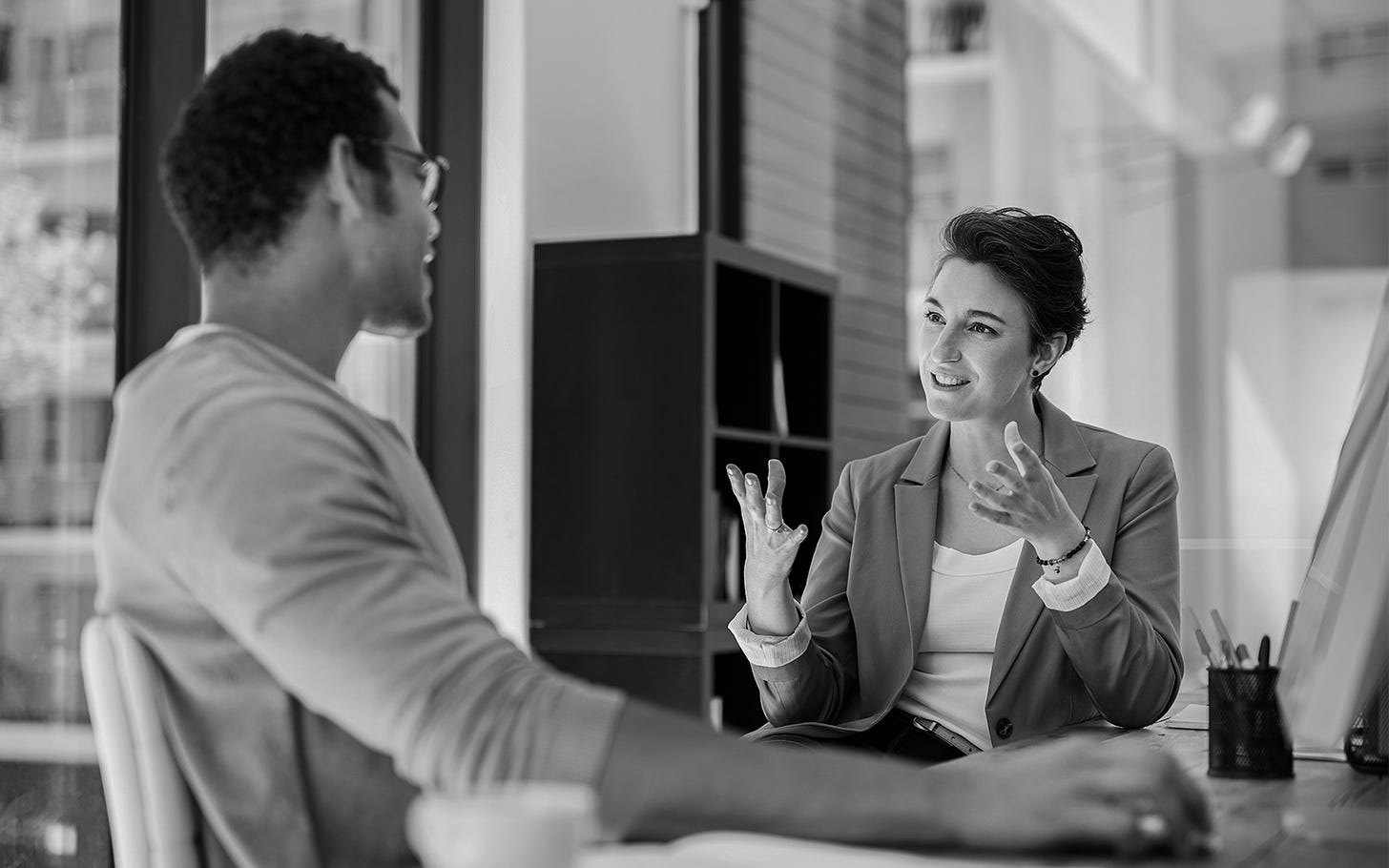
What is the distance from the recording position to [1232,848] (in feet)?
3.65

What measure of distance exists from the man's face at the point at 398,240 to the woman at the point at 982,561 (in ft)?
2.46

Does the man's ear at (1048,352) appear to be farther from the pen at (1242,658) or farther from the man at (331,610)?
the man at (331,610)

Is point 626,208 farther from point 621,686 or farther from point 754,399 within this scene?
point 621,686

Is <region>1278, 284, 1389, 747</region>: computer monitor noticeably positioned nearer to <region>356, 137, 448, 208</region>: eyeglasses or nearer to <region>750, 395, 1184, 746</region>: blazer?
<region>750, 395, 1184, 746</region>: blazer

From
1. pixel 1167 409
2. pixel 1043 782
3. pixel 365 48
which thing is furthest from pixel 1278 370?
pixel 1043 782

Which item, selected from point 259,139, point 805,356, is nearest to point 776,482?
point 259,139

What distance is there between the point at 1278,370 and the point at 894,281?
4.42ft

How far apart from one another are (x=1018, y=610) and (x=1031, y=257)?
558 mm

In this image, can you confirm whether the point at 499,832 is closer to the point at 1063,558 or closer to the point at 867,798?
the point at 867,798

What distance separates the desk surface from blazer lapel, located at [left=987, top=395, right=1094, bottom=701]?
1.73 feet

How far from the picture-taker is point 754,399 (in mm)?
4297

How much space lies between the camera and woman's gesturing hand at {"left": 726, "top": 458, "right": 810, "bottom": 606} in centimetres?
201

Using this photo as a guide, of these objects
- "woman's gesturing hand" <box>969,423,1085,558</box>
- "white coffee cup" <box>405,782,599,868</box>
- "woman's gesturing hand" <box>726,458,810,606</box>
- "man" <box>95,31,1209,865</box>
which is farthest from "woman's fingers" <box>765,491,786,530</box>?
"white coffee cup" <box>405,782,599,868</box>

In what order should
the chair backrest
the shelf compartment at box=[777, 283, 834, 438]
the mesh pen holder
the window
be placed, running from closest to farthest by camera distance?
1. the chair backrest
2. the mesh pen holder
3. the window
4. the shelf compartment at box=[777, 283, 834, 438]
